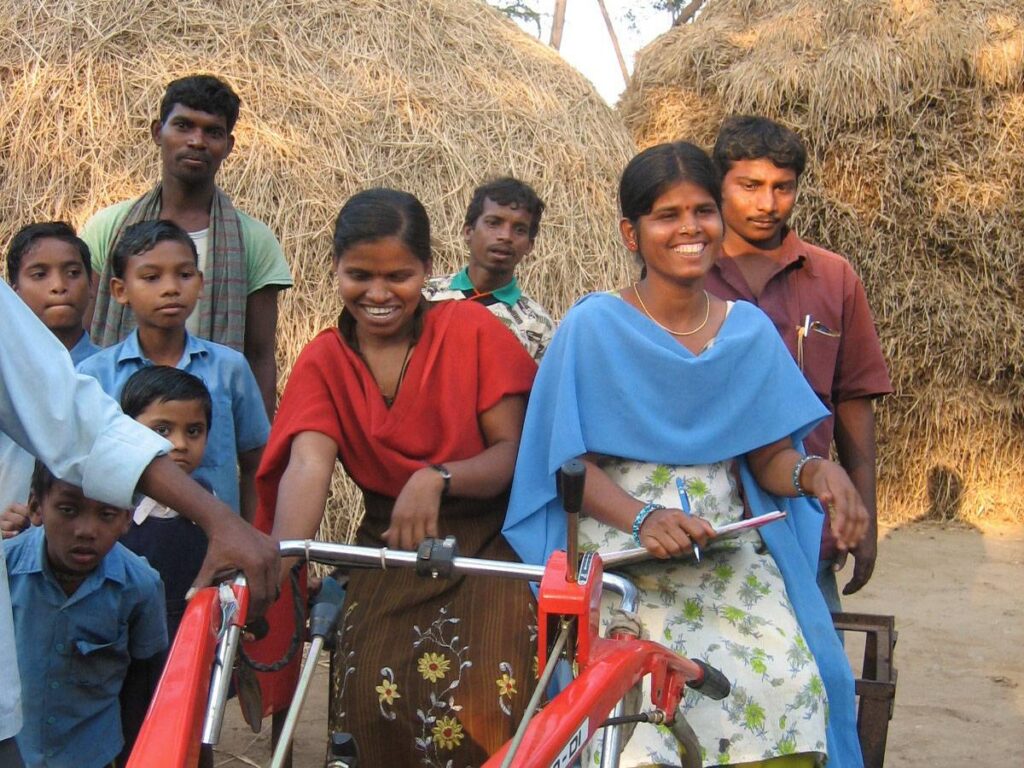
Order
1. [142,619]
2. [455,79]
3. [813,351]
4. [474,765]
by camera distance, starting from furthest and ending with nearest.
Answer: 1. [455,79]
2. [813,351]
3. [142,619]
4. [474,765]

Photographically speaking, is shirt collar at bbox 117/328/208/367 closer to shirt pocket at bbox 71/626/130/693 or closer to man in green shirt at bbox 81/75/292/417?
man in green shirt at bbox 81/75/292/417

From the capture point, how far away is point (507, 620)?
8.30 feet

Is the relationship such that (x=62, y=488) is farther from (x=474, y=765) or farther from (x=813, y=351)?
(x=813, y=351)

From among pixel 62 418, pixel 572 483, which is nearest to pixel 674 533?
pixel 572 483

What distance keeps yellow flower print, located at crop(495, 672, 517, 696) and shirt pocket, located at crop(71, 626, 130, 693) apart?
3.11 ft

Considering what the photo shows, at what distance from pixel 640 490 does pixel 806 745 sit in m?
0.62

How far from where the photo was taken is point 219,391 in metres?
3.41

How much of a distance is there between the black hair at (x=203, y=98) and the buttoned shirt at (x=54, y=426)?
212 centimetres

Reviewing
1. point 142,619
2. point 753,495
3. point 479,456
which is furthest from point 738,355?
point 142,619

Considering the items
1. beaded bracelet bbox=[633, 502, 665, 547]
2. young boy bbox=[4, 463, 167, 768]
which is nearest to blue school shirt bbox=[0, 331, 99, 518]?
young boy bbox=[4, 463, 167, 768]

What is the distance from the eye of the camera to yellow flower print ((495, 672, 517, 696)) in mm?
2482

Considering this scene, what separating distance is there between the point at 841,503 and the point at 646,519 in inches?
15.4

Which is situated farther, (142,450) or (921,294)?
(921,294)

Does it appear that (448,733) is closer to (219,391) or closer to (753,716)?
(753,716)
